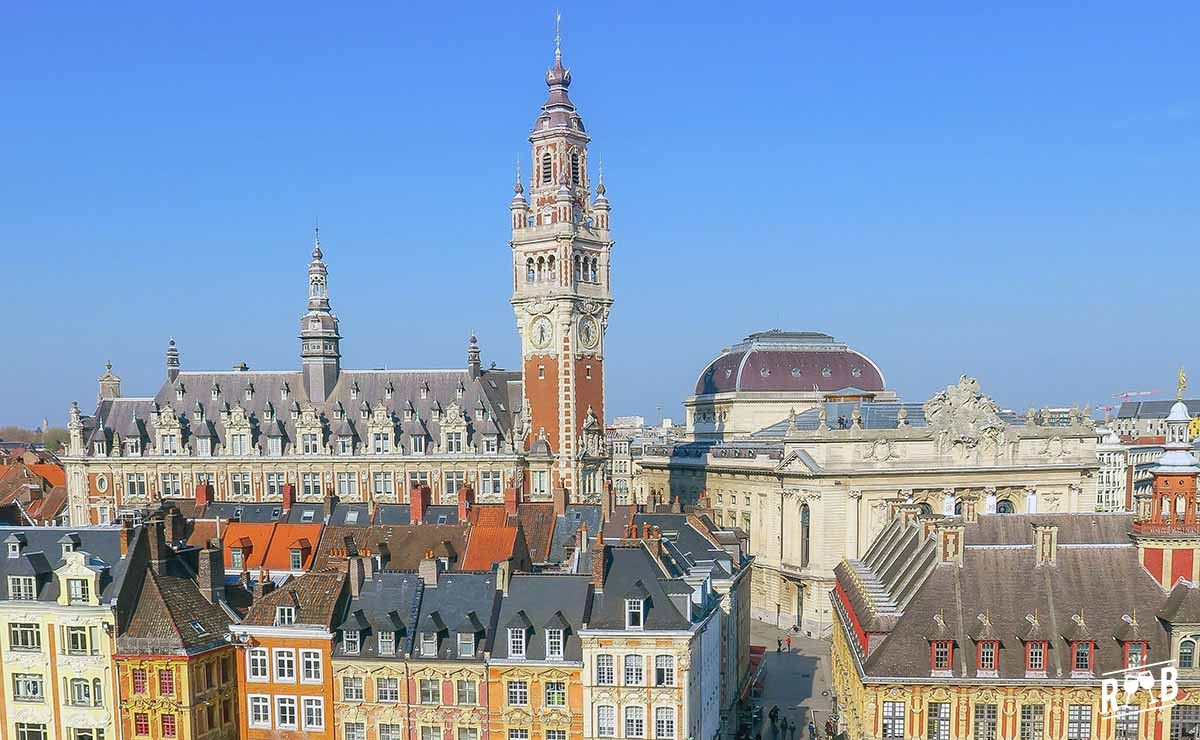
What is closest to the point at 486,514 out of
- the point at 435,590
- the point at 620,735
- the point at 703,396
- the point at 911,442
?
the point at 435,590

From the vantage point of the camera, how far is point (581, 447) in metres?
90.8

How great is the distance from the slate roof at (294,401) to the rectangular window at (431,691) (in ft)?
160

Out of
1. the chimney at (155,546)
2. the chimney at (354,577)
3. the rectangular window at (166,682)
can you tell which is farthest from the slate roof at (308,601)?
the chimney at (155,546)

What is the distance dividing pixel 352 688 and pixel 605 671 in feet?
38.9

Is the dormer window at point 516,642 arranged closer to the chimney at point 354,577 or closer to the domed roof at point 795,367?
the chimney at point 354,577

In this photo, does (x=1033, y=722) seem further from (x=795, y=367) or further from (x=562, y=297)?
(x=795, y=367)

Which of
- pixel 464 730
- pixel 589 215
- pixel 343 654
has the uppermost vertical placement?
pixel 589 215

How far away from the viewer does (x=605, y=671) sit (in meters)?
43.8

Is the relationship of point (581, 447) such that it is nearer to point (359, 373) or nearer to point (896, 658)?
point (359, 373)

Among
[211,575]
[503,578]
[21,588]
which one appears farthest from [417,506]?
[21,588]

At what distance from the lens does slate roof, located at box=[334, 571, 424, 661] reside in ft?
150

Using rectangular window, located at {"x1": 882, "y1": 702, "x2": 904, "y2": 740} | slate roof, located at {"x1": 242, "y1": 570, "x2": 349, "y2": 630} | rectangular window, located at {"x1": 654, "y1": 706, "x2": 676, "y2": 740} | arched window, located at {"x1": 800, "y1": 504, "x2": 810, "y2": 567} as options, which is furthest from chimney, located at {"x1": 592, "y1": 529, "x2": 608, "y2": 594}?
arched window, located at {"x1": 800, "y1": 504, "x2": 810, "y2": 567}

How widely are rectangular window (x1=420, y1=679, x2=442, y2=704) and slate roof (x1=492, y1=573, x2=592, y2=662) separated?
3018 millimetres

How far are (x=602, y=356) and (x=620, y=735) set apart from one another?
52.5m
